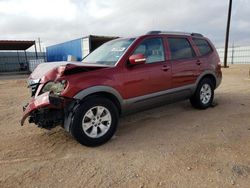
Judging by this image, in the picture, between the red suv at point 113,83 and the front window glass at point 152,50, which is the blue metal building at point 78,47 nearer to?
the red suv at point 113,83

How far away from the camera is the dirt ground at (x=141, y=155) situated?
2.85 meters

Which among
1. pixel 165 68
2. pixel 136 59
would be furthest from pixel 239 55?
pixel 136 59

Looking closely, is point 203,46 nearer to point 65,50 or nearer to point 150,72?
point 150,72

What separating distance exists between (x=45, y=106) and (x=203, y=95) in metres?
3.80

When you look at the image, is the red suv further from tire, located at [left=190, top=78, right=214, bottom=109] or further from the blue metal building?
the blue metal building

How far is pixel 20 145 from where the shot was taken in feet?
12.8

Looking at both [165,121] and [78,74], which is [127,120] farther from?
[78,74]

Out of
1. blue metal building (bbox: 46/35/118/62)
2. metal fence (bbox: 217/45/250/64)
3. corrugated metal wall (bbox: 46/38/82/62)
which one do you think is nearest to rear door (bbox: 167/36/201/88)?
blue metal building (bbox: 46/35/118/62)

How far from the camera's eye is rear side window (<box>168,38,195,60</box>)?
4957mm

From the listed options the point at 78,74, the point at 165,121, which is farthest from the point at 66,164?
the point at 165,121

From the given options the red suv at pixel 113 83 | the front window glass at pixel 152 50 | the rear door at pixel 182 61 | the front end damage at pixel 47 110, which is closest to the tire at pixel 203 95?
the red suv at pixel 113 83

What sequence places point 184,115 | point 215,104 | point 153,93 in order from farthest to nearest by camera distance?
point 215,104 < point 184,115 < point 153,93

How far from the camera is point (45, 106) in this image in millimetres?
3512

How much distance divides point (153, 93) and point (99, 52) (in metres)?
1.48
